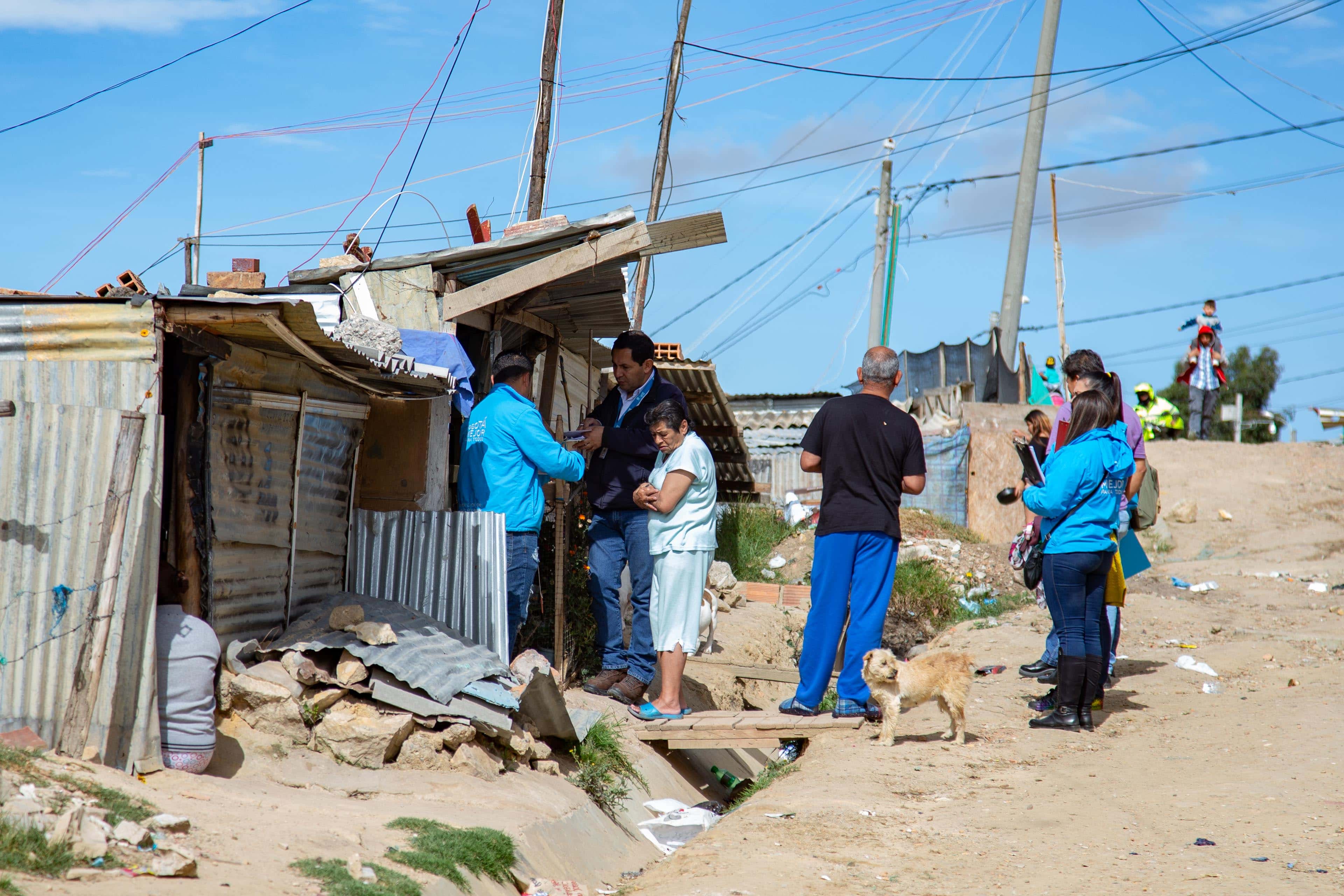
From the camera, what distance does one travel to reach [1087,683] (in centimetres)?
632

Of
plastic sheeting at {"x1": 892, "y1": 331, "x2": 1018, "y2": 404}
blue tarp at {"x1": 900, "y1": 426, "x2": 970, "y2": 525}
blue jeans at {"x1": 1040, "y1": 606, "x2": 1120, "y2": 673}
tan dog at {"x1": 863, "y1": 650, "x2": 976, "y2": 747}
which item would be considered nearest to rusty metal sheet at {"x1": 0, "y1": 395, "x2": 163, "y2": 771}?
tan dog at {"x1": 863, "y1": 650, "x2": 976, "y2": 747}

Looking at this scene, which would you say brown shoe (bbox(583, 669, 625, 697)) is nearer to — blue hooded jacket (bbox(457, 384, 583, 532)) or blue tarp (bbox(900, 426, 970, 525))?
blue hooded jacket (bbox(457, 384, 583, 532))

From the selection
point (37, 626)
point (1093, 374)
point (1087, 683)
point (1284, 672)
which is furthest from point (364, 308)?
point (1284, 672)

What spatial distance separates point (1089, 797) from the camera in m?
5.13

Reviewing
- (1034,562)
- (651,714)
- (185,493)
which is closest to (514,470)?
(651,714)

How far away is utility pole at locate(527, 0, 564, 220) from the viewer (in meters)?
10.1

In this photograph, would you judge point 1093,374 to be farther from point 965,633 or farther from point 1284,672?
point 965,633

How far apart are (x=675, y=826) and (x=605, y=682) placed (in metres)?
1.11

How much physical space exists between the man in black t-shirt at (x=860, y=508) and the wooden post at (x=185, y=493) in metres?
3.23

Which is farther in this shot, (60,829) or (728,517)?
(728,517)

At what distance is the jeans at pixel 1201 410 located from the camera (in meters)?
19.0

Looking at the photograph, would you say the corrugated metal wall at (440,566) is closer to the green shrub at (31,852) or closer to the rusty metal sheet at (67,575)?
the rusty metal sheet at (67,575)

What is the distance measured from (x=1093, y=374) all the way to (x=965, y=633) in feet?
14.0

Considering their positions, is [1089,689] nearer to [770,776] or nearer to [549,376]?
[770,776]
